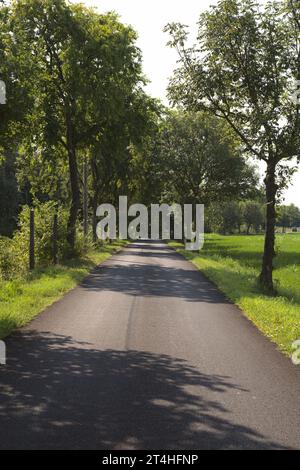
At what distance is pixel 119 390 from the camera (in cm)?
635

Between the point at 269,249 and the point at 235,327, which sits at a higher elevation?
the point at 269,249

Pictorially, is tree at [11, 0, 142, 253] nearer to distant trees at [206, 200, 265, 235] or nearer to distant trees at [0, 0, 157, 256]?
distant trees at [0, 0, 157, 256]

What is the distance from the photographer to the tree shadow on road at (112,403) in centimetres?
481

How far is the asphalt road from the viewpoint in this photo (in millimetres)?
4938

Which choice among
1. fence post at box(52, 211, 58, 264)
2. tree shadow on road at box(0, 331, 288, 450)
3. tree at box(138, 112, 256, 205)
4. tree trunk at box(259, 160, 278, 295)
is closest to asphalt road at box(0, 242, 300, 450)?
tree shadow on road at box(0, 331, 288, 450)

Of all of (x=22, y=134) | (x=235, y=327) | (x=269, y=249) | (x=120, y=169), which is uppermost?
(x=120, y=169)

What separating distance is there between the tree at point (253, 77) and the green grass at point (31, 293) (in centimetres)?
658

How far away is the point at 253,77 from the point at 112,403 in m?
12.4

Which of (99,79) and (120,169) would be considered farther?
(120,169)

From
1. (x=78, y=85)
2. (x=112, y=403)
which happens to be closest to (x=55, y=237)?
(x=78, y=85)

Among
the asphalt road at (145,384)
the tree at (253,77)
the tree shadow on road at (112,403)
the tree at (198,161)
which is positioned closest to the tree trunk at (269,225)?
the tree at (253,77)

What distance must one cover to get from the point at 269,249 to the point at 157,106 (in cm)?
1679

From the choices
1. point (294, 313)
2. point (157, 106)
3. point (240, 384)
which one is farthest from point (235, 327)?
point (157, 106)
